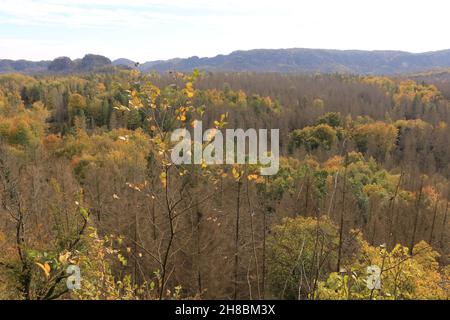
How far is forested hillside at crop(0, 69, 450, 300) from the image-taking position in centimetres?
490

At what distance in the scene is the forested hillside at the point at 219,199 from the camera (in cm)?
490

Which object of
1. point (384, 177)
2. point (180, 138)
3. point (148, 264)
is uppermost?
point (180, 138)

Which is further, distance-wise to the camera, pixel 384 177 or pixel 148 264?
pixel 384 177

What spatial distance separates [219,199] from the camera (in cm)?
2653

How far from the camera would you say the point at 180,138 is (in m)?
4.60
